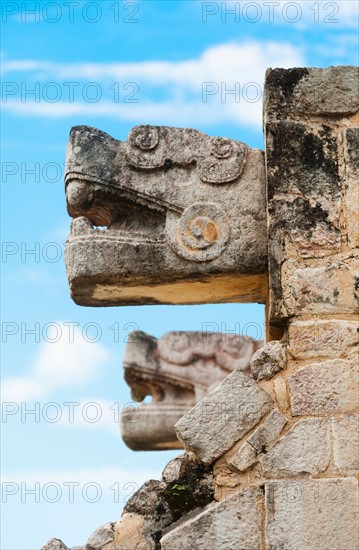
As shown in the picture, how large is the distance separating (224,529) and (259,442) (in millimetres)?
383

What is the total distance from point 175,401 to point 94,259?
6.01 m

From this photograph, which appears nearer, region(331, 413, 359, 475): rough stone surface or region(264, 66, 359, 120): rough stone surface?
region(331, 413, 359, 475): rough stone surface

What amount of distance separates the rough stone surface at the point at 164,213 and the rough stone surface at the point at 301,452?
805 mm

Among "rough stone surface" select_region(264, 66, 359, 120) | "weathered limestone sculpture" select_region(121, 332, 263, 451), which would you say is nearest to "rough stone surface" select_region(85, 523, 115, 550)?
"rough stone surface" select_region(264, 66, 359, 120)

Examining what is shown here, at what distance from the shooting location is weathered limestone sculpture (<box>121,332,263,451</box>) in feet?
35.0

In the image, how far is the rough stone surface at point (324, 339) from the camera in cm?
465

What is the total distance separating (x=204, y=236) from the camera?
500cm

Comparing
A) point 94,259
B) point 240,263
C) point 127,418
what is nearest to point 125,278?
point 94,259

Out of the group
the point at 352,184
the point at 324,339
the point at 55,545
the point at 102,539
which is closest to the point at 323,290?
the point at 324,339

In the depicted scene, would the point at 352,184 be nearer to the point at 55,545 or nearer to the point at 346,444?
the point at 346,444

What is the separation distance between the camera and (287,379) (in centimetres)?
466

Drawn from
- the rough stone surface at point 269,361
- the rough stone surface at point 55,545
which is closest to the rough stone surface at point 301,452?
the rough stone surface at point 269,361

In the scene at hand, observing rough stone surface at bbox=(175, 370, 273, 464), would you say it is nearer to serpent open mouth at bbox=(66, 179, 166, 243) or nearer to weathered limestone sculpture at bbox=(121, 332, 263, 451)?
serpent open mouth at bbox=(66, 179, 166, 243)

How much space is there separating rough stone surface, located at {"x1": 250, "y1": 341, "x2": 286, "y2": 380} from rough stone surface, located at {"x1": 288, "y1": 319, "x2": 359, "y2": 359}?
2.1 inches
